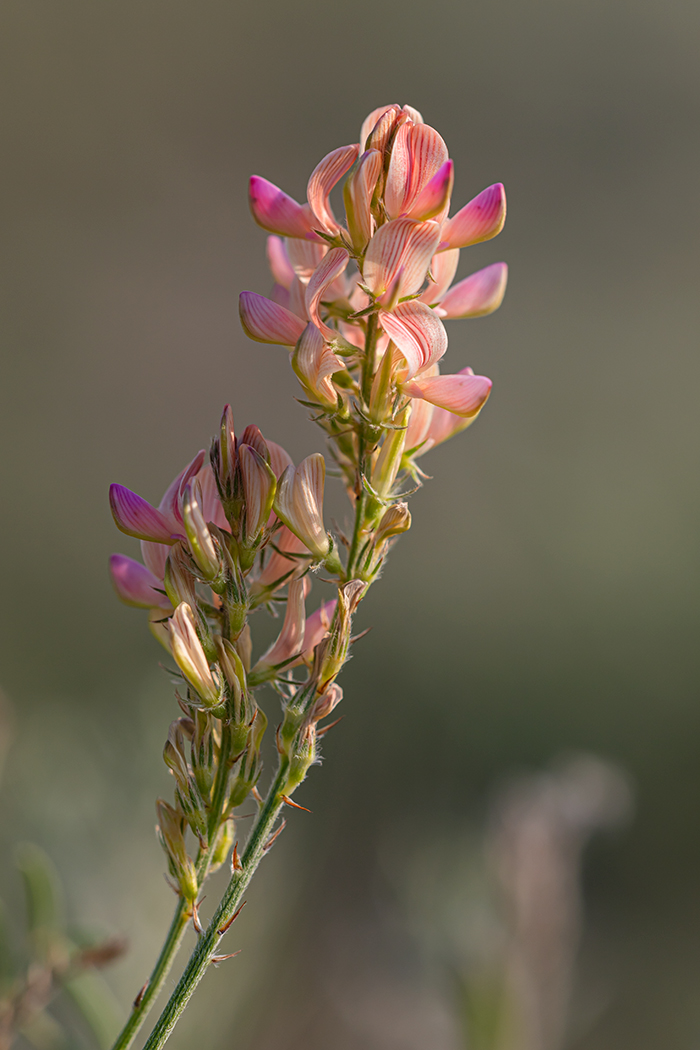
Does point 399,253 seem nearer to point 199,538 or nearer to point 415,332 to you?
point 415,332

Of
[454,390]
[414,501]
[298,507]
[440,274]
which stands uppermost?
[414,501]

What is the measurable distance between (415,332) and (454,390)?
0.06 meters

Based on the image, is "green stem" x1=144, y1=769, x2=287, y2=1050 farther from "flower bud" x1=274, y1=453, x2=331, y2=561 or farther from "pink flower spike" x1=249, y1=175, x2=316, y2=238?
"pink flower spike" x1=249, y1=175, x2=316, y2=238

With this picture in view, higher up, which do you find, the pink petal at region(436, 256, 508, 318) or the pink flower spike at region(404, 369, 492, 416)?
the pink petal at region(436, 256, 508, 318)

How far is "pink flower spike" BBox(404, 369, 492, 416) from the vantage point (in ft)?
1.81

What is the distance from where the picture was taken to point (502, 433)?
17.0ft

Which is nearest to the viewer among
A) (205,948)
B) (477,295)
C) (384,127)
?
(205,948)

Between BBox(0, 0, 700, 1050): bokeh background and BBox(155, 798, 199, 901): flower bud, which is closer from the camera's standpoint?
BBox(155, 798, 199, 901): flower bud

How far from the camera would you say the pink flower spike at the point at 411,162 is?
523 millimetres

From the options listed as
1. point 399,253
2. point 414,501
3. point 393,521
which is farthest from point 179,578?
point 414,501

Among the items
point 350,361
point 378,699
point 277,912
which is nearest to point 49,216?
point 378,699

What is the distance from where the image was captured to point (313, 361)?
1.72 ft

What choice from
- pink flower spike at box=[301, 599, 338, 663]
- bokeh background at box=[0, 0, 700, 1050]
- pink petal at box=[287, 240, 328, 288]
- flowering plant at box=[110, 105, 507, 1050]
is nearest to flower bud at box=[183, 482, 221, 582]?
flowering plant at box=[110, 105, 507, 1050]

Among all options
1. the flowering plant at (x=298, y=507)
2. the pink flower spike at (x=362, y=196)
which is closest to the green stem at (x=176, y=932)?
the flowering plant at (x=298, y=507)
